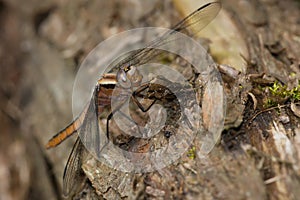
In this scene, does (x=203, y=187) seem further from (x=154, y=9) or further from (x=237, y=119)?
(x=154, y=9)

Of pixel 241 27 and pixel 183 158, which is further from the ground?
pixel 241 27

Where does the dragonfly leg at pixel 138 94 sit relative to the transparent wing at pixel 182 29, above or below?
below

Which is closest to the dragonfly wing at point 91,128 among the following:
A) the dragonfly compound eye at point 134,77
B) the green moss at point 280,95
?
the dragonfly compound eye at point 134,77

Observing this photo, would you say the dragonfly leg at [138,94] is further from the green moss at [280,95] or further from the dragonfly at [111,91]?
the green moss at [280,95]

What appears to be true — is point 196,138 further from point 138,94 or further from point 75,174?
point 75,174

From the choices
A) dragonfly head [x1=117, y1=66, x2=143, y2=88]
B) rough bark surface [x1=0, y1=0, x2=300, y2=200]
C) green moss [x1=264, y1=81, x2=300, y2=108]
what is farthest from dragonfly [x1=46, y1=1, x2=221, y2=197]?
green moss [x1=264, y1=81, x2=300, y2=108]

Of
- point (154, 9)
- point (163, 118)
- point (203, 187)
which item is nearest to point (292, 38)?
point (154, 9)

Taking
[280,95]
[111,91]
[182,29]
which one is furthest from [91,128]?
[280,95]
